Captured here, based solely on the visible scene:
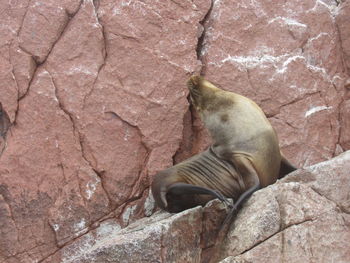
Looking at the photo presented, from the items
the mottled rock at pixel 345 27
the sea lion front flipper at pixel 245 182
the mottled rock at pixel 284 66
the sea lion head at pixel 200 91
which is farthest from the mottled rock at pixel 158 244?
the mottled rock at pixel 345 27

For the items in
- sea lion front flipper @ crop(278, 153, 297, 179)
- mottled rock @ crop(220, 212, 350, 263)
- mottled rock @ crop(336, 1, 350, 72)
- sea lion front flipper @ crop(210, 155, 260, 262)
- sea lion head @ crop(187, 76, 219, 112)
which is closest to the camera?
mottled rock @ crop(220, 212, 350, 263)

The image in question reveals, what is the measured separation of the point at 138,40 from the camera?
21.7ft

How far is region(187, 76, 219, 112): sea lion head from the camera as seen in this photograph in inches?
250

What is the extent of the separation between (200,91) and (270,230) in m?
2.38

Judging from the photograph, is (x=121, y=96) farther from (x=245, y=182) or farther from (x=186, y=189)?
(x=245, y=182)

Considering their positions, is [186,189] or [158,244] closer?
[158,244]

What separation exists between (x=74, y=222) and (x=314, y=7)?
374 centimetres

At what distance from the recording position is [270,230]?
430 cm

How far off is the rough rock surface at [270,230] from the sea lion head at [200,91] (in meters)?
1.62

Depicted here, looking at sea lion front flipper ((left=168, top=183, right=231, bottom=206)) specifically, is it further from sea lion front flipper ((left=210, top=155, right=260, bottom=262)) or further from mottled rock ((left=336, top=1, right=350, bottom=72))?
mottled rock ((left=336, top=1, right=350, bottom=72))

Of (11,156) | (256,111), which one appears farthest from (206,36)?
(11,156)

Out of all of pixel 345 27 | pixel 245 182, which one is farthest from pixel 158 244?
pixel 345 27

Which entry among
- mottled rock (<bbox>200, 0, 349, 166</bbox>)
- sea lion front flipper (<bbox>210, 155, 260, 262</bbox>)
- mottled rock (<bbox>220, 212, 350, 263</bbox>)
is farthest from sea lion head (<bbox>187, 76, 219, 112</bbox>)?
mottled rock (<bbox>220, 212, 350, 263</bbox>)

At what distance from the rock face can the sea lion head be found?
0.20 m
